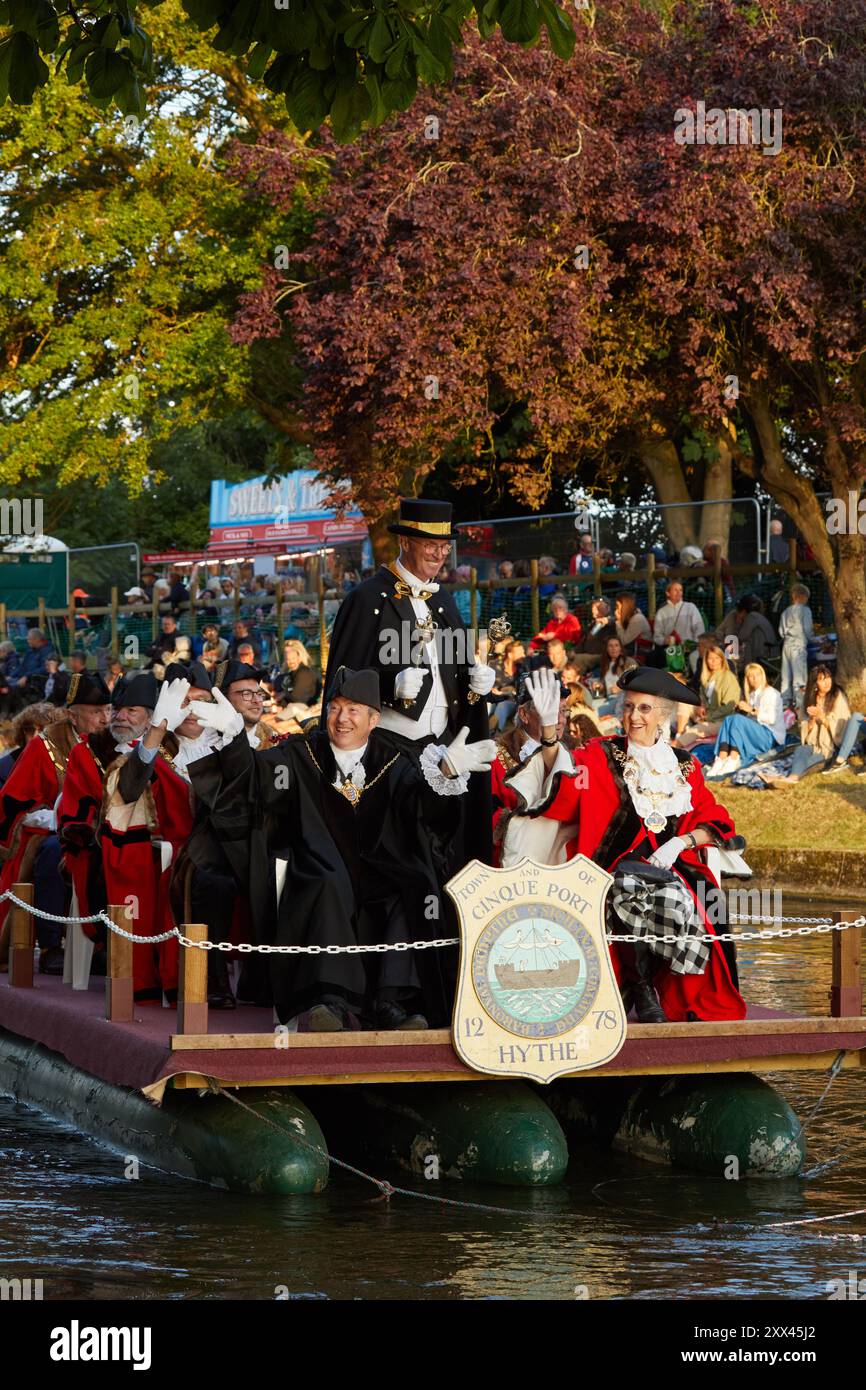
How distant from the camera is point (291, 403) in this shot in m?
34.5

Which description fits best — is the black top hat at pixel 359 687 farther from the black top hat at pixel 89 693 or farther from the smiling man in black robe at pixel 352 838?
the black top hat at pixel 89 693

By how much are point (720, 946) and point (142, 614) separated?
90.0ft

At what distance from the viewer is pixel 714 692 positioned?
24.7m

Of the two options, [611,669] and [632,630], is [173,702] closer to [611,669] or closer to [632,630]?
[611,669]

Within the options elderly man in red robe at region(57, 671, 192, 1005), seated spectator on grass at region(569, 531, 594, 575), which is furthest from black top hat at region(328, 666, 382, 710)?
seated spectator on grass at region(569, 531, 594, 575)

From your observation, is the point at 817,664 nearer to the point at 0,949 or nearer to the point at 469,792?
the point at 0,949

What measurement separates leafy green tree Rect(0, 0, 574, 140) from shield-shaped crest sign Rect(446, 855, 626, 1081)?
11.7ft

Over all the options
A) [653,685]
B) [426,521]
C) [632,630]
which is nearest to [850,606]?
[632,630]

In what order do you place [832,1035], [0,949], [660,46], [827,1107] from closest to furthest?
1. [832,1035]
2. [827,1107]
3. [0,949]
4. [660,46]

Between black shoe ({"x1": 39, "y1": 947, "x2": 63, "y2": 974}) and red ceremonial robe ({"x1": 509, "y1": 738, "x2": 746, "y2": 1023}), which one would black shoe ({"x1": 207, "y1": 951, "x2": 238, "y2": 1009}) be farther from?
black shoe ({"x1": 39, "y1": 947, "x2": 63, "y2": 974})

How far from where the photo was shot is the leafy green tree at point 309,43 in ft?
32.8

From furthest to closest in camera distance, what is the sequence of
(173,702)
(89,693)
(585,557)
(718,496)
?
(718,496) < (585,557) < (89,693) < (173,702)

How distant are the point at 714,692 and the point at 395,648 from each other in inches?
560

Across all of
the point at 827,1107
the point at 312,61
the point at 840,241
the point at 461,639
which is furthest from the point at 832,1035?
the point at 840,241
